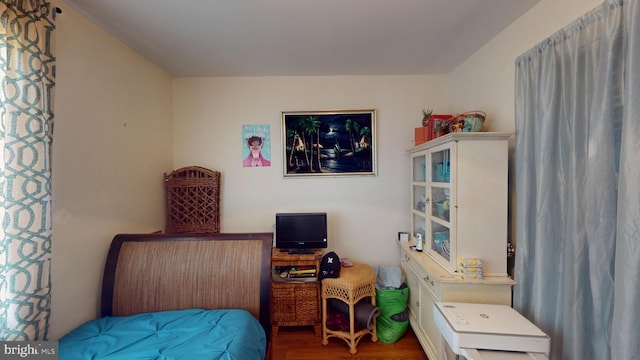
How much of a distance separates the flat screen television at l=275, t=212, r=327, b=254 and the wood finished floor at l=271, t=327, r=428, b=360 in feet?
2.50

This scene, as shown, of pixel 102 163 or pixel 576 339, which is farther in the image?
pixel 102 163

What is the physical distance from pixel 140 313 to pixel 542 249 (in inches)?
98.1

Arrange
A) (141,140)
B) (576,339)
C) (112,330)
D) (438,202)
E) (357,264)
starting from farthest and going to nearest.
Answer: (357,264) → (141,140) → (438,202) → (112,330) → (576,339)

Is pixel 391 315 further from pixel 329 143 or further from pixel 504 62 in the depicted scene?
pixel 504 62

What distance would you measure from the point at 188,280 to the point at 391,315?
1.68m

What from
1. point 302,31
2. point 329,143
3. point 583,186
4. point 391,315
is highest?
point 302,31

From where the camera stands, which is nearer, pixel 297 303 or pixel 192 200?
pixel 297 303

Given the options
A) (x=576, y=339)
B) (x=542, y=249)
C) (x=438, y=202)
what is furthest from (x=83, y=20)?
(x=576, y=339)

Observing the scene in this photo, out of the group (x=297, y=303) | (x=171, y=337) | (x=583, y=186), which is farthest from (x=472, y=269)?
(x=171, y=337)

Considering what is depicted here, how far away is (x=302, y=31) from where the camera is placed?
1.73m

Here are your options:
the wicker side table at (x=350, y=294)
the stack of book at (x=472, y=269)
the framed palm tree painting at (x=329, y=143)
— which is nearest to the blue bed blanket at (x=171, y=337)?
the wicker side table at (x=350, y=294)

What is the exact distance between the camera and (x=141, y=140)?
6.82ft

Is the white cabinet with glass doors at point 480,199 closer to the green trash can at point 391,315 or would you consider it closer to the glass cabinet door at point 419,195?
the glass cabinet door at point 419,195

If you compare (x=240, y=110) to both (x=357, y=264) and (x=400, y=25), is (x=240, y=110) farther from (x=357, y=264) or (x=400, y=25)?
(x=357, y=264)
